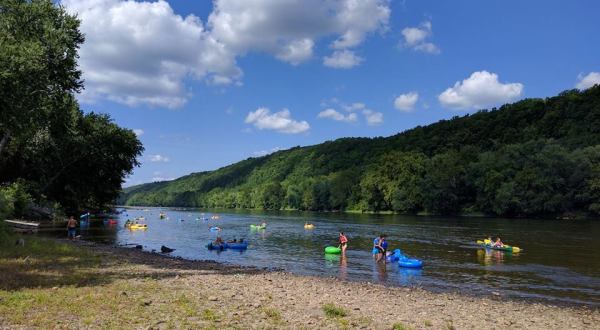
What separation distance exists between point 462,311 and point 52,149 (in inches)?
2031

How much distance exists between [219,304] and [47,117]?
78.0ft

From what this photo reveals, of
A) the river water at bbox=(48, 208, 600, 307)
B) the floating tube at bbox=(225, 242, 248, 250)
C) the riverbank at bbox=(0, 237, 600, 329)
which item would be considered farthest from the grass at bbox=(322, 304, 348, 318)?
the floating tube at bbox=(225, 242, 248, 250)

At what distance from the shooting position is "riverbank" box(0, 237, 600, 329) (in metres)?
11.2

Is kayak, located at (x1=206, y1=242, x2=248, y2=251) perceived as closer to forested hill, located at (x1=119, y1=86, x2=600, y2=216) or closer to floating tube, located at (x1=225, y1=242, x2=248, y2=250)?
floating tube, located at (x1=225, y1=242, x2=248, y2=250)

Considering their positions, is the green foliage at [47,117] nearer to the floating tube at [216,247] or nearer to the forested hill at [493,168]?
the floating tube at [216,247]

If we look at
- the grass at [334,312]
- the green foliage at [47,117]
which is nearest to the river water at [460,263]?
the grass at [334,312]

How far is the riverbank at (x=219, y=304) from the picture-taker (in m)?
11.2

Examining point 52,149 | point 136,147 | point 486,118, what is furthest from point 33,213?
point 486,118

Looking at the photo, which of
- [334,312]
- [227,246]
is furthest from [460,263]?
[334,312]

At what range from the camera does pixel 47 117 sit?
102 feet

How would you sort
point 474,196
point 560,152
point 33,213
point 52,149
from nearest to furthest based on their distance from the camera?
point 52,149 → point 33,213 → point 560,152 → point 474,196

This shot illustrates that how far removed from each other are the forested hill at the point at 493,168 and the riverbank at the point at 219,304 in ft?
294

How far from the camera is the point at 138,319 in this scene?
36.0 feet

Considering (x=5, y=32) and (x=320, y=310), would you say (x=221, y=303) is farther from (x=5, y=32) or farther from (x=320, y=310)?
(x=5, y=32)
